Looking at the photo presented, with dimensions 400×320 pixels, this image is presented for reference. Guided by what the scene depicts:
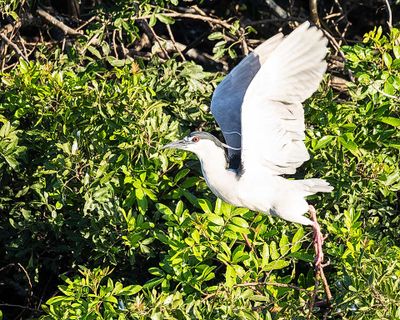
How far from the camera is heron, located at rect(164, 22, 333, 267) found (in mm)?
5703

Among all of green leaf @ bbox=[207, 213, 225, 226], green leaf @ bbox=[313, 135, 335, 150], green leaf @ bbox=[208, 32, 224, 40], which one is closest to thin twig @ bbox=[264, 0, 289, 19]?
green leaf @ bbox=[208, 32, 224, 40]

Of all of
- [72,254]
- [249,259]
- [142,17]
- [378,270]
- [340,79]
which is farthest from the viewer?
[340,79]

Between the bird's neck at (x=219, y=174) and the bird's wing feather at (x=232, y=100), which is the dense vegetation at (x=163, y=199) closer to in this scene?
the bird's neck at (x=219, y=174)

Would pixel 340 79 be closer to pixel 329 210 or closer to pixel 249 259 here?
pixel 329 210

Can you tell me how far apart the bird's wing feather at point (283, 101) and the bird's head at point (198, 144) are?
0.65 feet

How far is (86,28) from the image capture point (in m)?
7.95

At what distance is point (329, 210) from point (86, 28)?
242cm

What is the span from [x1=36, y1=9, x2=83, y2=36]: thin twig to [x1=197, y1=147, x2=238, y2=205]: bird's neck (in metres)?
2.00

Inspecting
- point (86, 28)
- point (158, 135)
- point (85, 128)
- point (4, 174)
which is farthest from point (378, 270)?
point (86, 28)

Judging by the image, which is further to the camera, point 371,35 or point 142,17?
point 142,17

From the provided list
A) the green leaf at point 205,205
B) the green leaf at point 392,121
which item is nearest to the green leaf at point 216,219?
the green leaf at point 205,205

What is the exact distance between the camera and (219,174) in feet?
19.3

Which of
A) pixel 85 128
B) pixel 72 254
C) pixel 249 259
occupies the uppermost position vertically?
pixel 85 128

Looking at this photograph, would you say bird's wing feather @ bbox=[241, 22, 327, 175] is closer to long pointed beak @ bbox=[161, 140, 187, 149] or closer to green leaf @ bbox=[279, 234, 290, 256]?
long pointed beak @ bbox=[161, 140, 187, 149]
